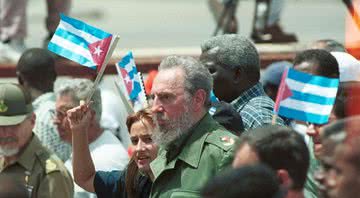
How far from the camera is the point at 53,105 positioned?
9.12m

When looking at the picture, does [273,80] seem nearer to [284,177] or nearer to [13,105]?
[13,105]

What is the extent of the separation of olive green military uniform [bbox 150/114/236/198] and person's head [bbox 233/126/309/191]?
0.86 meters


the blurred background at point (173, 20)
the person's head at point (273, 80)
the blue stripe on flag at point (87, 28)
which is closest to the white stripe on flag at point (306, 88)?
the blue stripe on flag at point (87, 28)

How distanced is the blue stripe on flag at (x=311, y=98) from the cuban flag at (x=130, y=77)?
151 centimetres

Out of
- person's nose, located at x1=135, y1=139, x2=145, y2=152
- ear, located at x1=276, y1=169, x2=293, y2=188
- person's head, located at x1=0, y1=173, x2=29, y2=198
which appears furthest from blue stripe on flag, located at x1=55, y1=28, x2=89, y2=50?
ear, located at x1=276, y1=169, x2=293, y2=188

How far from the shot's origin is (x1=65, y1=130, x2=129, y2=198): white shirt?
839 cm

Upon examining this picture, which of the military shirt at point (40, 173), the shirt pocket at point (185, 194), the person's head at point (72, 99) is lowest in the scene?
the person's head at point (72, 99)

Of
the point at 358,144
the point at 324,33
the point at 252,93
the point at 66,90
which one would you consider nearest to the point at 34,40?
the point at 324,33

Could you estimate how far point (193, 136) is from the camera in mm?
6531

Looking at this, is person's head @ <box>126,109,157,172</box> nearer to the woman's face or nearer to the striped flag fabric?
the woman's face

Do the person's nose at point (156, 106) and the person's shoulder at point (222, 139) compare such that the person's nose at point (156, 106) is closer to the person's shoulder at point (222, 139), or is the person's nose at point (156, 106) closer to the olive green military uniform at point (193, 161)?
the olive green military uniform at point (193, 161)

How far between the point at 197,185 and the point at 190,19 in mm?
15403

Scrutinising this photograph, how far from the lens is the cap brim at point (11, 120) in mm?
7633

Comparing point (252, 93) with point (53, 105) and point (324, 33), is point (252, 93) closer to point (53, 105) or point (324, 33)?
point (53, 105)
